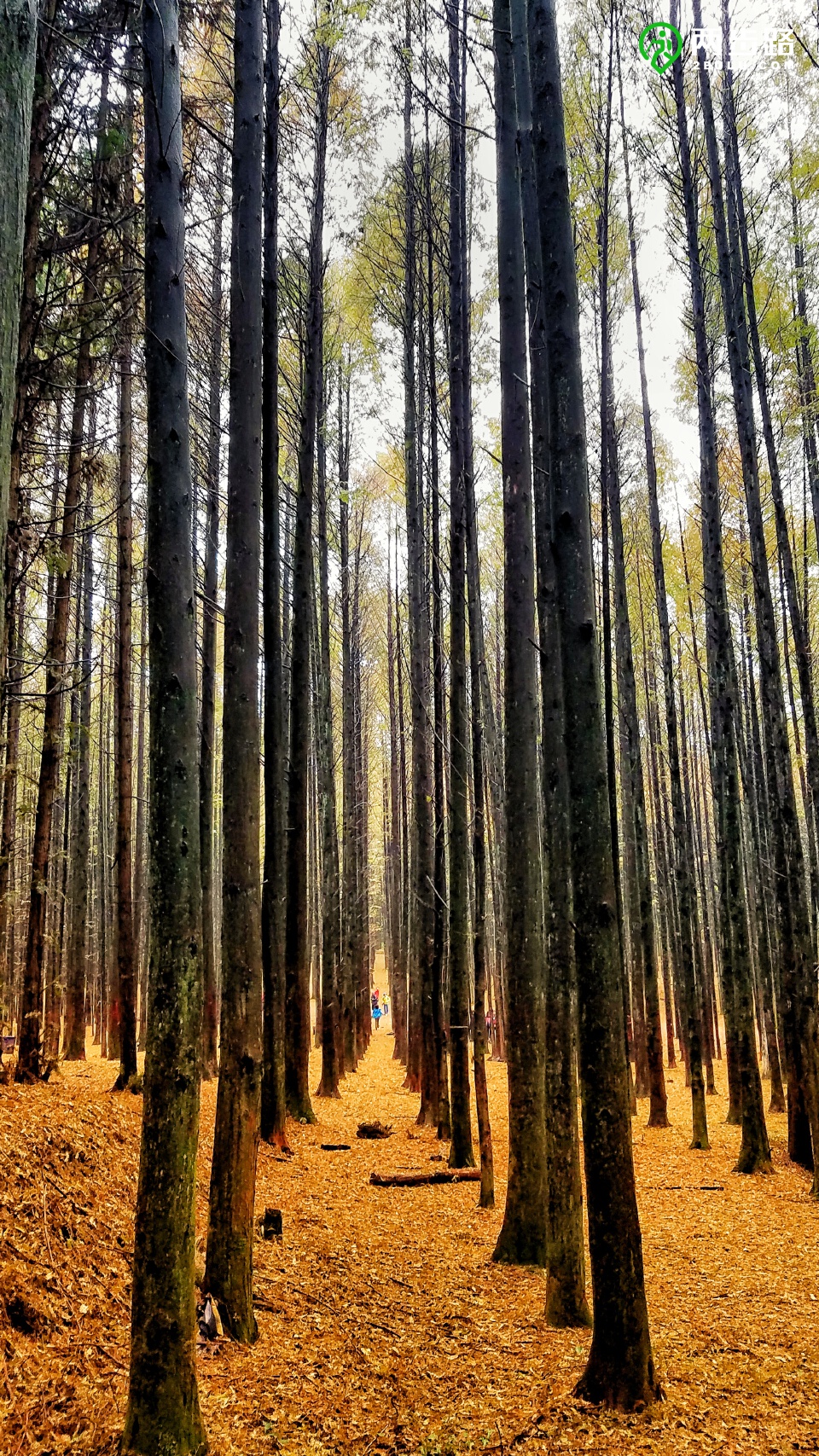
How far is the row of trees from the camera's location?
11.1ft

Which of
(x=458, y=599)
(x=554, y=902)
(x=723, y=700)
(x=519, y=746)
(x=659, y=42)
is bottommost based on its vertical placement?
(x=554, y=902)

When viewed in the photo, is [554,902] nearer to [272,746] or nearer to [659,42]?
[272,746]

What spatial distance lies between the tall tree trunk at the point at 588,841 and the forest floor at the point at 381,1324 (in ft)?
1.08

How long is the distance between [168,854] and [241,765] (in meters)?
1.60

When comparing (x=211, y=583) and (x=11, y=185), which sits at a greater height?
(x=211, y=583)

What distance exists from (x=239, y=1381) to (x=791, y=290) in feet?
43.8

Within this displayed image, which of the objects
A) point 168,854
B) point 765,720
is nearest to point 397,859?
point 765,720

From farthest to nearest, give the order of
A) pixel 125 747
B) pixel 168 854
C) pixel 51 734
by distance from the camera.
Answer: pixel 125 747 → pixel 51 734 → pixel 168 854

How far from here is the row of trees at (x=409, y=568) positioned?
3373mm

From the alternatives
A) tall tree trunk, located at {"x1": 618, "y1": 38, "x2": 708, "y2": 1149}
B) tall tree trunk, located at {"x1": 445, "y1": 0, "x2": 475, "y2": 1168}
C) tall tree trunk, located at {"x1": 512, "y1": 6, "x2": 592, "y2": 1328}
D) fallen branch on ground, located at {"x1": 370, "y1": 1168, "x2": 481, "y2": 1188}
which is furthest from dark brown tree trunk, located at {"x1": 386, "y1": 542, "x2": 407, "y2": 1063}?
tall tree trunk, located at {"x1": 512, "y1": 6, "x2": 592, "y2": 1328}

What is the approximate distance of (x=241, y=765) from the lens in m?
4.68

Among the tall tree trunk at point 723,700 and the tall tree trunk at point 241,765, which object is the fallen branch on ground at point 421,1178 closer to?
the tall tree trunk at point 723,700

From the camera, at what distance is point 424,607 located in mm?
12242

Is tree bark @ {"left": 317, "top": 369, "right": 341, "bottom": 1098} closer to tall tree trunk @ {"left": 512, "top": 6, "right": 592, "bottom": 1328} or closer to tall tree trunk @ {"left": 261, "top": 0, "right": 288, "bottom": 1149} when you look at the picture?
tall tree trunk @ {"left": 261, "top": 0, "right": 288, "bottom": 1149}
